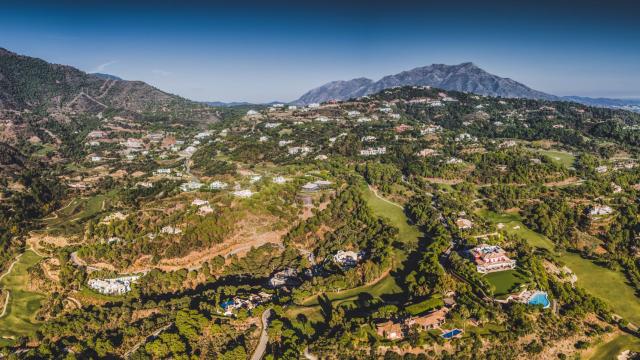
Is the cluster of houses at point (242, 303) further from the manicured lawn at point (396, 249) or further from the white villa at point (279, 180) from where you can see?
the white villa at point (279, 180)

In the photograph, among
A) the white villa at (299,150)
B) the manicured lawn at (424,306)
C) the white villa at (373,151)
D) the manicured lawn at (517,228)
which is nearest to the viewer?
the manicured lawn at (424,306)

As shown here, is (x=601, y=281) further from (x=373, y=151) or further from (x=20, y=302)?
(x=20, y=302)

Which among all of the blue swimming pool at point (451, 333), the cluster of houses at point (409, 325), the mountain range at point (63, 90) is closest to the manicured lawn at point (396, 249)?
the cluster of houses at point (409, 325)

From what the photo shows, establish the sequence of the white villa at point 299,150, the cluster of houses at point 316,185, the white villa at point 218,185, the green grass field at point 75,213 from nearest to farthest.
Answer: the green grass field at point 75,213
the cluster of houses at point 316,185
the white villa at point 218,185
the white villa at point 299,150

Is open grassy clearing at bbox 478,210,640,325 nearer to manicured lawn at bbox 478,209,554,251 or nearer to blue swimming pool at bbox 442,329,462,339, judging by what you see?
manicured lawn at bbox 478,209,554,251

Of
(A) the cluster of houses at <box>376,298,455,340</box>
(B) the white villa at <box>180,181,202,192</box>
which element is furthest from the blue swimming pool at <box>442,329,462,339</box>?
(B) the white villa at <box>180,181,202,192</box>

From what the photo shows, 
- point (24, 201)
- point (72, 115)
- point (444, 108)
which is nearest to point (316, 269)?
point (24, 201)
